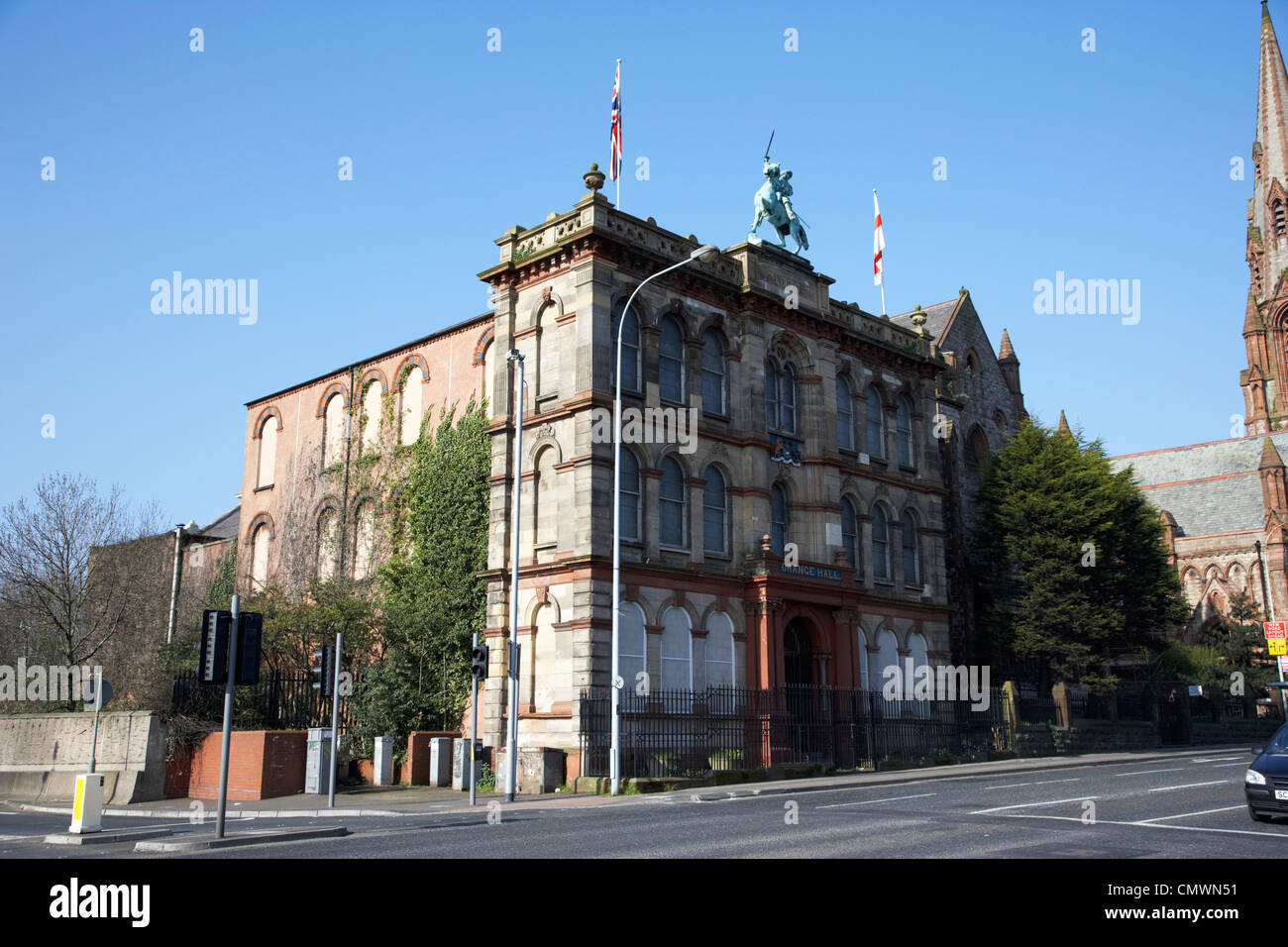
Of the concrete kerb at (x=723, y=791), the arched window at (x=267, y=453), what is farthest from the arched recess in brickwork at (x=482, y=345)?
the concrete kerb at (x=723, y=791)

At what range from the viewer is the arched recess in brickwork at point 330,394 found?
41.4 meters

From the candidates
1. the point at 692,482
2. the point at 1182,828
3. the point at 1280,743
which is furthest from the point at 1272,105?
the point at 1182,828

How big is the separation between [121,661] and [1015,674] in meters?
34.6

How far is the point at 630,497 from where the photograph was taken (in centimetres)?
3058

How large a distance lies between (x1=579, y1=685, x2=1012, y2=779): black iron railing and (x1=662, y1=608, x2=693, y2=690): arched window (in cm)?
80

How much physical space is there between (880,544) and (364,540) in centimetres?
1831

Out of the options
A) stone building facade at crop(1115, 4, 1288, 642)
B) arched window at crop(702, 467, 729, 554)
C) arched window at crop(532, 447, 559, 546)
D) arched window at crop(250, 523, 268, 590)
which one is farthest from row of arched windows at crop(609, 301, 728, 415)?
stone building facade at crop(1115, 4, 1288, 642)

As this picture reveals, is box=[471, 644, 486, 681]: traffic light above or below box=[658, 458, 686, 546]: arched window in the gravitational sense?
below

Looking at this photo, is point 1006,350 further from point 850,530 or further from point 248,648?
point 248,648

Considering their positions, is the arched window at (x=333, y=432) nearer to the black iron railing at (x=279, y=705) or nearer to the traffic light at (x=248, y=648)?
the black iron railing at (x=279, y=705)

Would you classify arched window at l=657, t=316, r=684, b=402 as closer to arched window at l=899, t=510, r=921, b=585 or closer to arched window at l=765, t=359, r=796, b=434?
arched window at l=765, t=359, r=796, b=434

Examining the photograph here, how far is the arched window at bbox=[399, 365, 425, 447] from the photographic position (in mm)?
37719

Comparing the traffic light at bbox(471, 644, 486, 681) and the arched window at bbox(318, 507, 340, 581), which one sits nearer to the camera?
the traffic light at bbox(471, 644, 486, 681)
